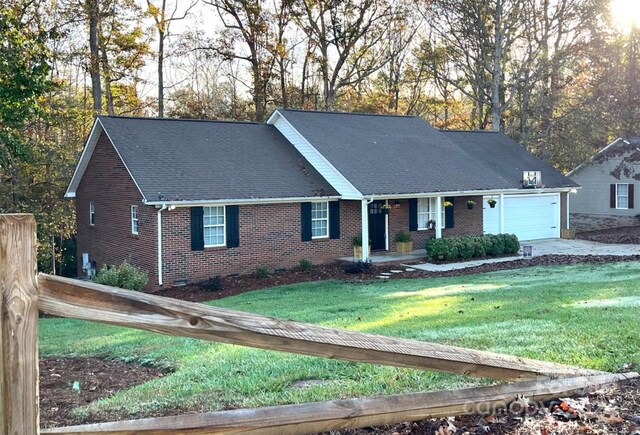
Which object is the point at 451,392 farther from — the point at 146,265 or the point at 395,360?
the point at 146,265

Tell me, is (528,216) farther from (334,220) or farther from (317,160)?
(317,160)

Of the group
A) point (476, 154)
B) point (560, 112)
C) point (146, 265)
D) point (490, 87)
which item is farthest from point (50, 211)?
point (560, 112)

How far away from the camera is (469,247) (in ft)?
75.0

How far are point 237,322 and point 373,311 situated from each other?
8337mm

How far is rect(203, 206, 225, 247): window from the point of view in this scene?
1970 centimetres

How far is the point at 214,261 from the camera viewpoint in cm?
1972

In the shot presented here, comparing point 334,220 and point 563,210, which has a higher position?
point 563,210

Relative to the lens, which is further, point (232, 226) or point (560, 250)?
point (560, 250)

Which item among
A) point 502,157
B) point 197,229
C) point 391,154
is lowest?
point 197,229

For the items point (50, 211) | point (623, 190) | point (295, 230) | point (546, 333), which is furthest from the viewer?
point (623, 190)

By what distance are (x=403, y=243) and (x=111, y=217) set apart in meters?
10.8

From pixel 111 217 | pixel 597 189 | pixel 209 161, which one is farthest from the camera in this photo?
pixel 597 189

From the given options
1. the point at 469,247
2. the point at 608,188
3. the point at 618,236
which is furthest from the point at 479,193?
the point at 608,188

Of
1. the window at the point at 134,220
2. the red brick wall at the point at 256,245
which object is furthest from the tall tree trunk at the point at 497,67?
the window at the point at 134,220
